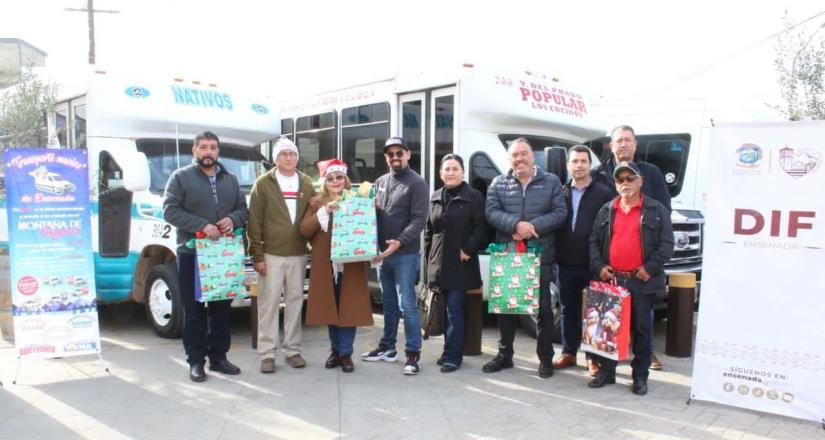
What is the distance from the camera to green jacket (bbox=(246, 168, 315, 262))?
501 cm

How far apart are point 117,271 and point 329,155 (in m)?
2.91

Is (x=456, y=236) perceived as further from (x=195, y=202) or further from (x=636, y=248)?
(x=195, y=202)

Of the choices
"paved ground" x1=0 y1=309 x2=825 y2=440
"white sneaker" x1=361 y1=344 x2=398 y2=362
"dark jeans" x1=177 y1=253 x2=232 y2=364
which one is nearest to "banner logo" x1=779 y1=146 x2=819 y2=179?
"paved ground" x1=0 y1=309 x2=825 y2=440

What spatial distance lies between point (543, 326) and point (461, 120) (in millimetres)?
2355

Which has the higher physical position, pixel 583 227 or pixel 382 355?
pixel 583 227

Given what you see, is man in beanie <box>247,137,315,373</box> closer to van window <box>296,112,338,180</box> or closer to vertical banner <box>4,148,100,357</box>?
vertical banner <box>4,148,100,357</box>

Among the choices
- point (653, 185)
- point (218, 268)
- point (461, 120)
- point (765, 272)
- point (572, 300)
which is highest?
point (461, 120)

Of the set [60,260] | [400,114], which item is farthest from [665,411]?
[60,260]

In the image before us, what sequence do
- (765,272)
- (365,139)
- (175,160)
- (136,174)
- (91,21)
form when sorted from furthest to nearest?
(91,21) < (365,139) < (175,160) < (136,174) < (765,272)

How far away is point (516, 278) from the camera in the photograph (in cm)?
498

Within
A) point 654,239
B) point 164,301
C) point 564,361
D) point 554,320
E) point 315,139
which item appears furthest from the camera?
point 315,139

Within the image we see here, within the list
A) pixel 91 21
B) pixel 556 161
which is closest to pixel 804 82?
pixel 556 161

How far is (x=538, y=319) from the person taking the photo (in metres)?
5.14

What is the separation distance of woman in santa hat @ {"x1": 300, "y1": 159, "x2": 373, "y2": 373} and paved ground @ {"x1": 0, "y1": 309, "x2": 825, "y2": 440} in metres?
0.44
